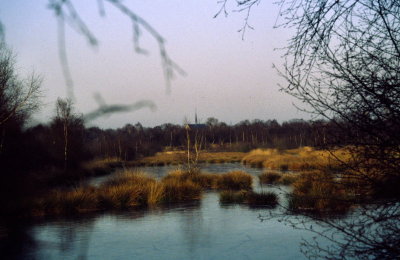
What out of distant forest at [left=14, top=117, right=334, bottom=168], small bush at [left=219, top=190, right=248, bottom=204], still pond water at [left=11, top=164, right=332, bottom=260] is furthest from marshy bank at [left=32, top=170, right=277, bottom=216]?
distant forest at [left=14, top=117, right=334, bottom=168]

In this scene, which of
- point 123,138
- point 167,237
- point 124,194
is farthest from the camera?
point 123,138

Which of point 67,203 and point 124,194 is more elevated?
point 124,194

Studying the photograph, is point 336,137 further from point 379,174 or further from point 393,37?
point 393,37

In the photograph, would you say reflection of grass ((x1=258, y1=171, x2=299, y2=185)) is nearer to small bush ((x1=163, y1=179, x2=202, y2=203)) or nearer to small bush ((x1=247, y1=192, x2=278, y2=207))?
small bush ((x1=163, y1=179, x2=202, y2=203))

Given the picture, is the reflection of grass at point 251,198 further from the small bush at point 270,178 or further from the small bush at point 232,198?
the small bush at point 270,178

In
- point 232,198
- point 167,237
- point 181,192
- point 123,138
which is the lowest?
point 167,237

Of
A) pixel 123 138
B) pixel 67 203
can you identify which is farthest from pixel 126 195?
pixel 123 138

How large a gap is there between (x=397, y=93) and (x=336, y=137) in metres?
0.69

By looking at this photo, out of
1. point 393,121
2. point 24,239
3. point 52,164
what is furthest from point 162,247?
point 52,164

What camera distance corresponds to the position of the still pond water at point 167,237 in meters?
8.09

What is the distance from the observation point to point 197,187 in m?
15.7

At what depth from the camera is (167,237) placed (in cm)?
941

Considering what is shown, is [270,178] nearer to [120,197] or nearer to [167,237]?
[120,197]

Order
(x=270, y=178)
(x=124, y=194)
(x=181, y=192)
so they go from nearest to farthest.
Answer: (x=124, y=194), (x=181, y=192), (x=270, y=178)
